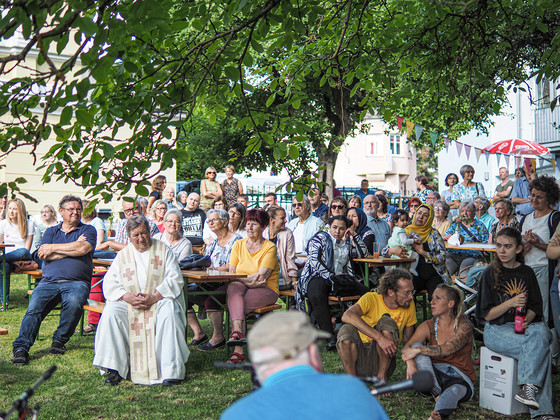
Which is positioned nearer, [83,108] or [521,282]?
[83,108]

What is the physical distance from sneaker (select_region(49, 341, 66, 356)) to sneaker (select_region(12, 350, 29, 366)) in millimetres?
374

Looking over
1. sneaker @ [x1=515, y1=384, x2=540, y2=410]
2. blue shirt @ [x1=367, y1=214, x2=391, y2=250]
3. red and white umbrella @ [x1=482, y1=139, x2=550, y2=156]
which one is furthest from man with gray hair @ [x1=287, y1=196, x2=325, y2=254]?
red and white umbrella @ [x1=482, y1=139, x2=550, y2=156]

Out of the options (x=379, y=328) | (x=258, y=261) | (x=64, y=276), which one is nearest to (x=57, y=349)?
(x=64, y=276)

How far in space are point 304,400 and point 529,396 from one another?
4.44 meters

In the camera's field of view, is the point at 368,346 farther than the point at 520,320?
Yes

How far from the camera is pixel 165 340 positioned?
23.6 feet

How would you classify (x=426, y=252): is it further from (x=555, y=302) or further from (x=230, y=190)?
(x=230, y=190)

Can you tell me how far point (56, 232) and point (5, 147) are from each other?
3720 millimetres

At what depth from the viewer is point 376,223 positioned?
11055 millimetres

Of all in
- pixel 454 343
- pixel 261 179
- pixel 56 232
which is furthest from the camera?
pixel 261 179

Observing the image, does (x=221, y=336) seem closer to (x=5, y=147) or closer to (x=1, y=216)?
(x=5, y=147)

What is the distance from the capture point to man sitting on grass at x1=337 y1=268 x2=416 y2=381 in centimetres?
643

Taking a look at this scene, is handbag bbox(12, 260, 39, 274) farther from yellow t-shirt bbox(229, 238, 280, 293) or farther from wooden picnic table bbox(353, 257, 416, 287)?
wooden picnic table bbox(353, 257, 416, 287)

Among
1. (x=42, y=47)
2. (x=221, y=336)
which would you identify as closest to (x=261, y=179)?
(x=221, y=336)
